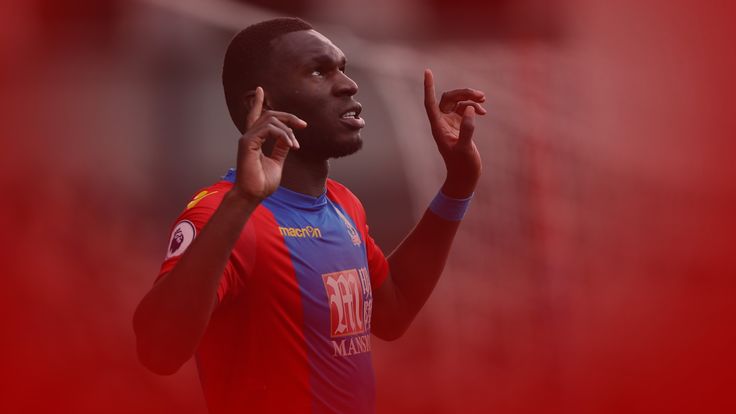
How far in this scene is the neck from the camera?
2.33 metres

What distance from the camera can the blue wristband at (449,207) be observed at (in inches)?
101

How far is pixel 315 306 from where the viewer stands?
7.02 feet

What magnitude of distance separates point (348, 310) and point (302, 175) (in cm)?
40

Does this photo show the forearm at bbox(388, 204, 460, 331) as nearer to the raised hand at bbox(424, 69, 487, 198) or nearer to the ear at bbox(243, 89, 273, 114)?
the raised hand at bbox(424, 69, 487, 198)

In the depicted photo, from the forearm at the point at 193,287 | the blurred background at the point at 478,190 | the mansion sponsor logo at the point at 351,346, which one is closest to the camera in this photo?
the forearm at the point at 193,287

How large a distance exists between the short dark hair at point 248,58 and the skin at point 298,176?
0.11 ft

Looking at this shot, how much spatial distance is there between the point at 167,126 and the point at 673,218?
122 inches

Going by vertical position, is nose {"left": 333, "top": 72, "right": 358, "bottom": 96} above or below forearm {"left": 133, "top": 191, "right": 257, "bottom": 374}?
above

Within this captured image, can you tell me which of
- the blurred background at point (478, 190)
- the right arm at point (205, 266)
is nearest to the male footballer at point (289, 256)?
the right arm at point (205, 266)

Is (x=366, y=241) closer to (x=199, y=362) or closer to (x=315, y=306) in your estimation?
(x=315, y=306)

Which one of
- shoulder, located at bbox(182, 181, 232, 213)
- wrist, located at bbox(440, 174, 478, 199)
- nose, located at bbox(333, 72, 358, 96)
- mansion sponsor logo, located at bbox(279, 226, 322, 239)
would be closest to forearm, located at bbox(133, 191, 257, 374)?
shoulder, located at bbox(182, 181, 232, 213)

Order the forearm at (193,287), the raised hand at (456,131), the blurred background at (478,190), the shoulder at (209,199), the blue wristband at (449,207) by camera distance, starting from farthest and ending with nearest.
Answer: the blurred background at (478,190)
the blue wristband at (449,207)
the raised hand at (456,131)
the shoulder at (209,199)
the forearm at (193,287)

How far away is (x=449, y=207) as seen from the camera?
257 cm

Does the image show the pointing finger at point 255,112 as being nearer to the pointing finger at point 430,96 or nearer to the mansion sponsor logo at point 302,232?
the mansion sponsor logo at point 302,232
